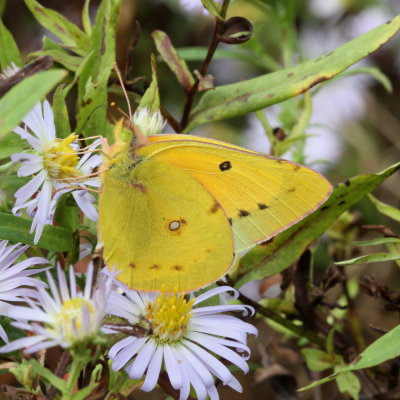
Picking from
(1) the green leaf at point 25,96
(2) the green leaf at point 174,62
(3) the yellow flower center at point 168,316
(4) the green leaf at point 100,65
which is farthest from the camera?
(2) the green leaf at point 174,62

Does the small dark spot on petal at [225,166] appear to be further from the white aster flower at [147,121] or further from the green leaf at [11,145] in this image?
the green leaf at [11,145]

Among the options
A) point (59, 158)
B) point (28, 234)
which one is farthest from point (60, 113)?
point (28, 234)

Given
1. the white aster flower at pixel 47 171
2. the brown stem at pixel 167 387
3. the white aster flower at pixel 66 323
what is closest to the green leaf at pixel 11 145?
the white aster flower at pixel 47 171

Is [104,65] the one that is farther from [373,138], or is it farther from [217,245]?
[373,138]

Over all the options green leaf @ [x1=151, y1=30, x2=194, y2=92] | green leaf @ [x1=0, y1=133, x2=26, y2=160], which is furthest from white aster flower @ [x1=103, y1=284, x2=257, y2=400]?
green leaf @ [x1=151, y1=30, x2=194, y2=92]

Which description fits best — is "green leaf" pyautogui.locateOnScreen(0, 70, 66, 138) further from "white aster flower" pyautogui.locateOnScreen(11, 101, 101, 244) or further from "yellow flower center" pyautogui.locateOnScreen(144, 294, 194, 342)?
"yellow flower center" pyautogui.locateOnScreen(144, 294, 194, 342)

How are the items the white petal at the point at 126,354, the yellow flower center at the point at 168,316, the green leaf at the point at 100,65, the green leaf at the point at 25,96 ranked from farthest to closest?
the green leaf at the point at 100,65 < the yellow flower center at the point at 168,316 < the white petal at the point at 126,354 < the green leaf at the point at 25,96

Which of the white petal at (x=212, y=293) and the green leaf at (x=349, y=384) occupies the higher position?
the white petal at (x=212, y=293)
